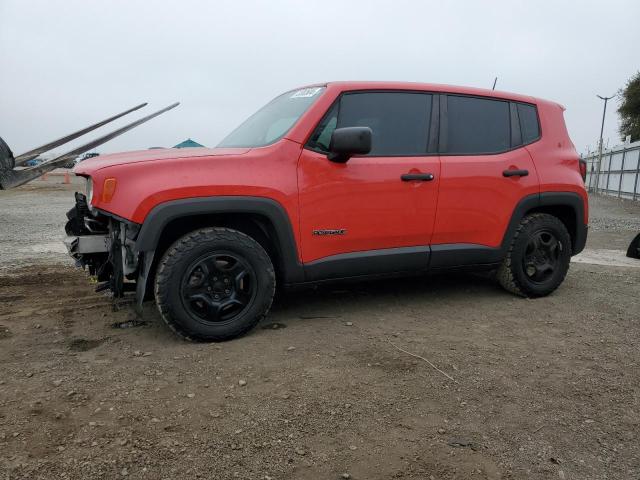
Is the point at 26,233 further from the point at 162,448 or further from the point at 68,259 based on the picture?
the point at 162,448

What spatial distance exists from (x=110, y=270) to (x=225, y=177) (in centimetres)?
114

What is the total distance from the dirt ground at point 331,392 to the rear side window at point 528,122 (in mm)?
1490

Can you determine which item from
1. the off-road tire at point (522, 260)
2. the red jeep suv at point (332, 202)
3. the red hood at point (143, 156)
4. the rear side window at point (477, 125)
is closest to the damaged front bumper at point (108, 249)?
the red jeep suv at point (332, 202)

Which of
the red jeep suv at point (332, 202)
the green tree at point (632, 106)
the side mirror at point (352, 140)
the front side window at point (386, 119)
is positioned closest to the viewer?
the red jeep suv at point (332, 202)

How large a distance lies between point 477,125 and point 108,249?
3062mm

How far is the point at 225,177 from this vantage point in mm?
3318

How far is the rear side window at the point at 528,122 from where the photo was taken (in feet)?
14.8

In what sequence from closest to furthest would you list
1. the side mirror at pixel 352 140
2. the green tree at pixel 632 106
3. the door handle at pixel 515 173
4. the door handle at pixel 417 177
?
the side mirror at pixel 352 140 < the door handle at pixel 417 177 < the door handle at pixel 515 173 < the green tree at pixel 632 106

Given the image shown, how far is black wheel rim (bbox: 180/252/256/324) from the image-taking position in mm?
3289

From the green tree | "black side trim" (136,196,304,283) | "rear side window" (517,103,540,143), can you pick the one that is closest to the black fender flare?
"rear side window" (517,103,540,143)

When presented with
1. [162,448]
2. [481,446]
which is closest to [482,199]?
[481,446]

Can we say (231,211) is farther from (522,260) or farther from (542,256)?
(542,256)

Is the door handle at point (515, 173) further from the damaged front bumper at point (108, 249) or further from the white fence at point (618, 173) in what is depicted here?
the white fence at point (618, 173)

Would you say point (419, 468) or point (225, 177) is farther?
point (225, 177)
